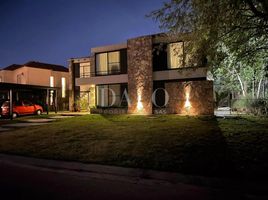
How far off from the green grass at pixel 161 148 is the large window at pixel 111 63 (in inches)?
551

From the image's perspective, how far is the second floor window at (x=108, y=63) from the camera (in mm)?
27247

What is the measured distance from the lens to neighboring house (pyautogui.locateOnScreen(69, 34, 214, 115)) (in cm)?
2164

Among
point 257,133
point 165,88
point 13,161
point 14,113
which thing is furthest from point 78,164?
point 14,113

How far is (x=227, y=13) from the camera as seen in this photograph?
10.4 m

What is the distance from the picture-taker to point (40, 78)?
122 ft

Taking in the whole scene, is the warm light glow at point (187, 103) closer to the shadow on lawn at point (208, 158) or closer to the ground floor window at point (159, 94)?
the ground floor window at point (159, 94)

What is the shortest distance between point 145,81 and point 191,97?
4.51m

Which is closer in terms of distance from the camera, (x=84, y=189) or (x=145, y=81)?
(x=84, y=189)

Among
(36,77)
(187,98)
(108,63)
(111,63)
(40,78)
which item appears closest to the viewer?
(187,98)

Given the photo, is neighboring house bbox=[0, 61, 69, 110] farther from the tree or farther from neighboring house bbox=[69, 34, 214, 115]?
the tree

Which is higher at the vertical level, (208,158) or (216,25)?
(216,25)

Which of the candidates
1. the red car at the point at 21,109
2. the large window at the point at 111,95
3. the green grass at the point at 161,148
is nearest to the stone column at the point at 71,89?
the red car at the point at 21,109

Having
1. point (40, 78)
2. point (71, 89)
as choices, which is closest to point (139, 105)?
point (71, 89)

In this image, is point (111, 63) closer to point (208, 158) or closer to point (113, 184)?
point (208, 158)
